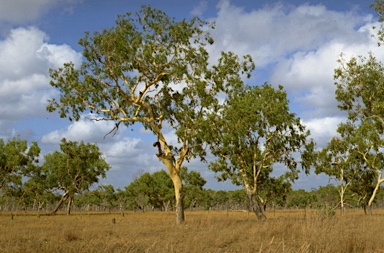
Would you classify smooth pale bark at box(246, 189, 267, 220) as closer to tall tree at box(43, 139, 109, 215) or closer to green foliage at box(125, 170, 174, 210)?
tall tree at box(43, 139, 109, 215)

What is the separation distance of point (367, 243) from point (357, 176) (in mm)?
46247

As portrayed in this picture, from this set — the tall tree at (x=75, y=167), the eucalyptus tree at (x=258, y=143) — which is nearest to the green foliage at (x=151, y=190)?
the tall tree at (x=75, y=167)

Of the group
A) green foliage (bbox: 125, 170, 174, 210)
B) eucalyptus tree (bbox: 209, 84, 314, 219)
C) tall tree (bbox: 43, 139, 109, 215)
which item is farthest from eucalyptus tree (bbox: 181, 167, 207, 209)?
eucalyptus tree (bbox: 209, 84, 314, 219)

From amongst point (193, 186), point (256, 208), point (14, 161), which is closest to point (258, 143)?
point (256, 208)

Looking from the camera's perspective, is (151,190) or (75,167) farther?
(151,190)

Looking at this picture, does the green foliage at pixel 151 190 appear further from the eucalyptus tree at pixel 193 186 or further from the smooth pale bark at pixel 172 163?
the smooth pale bark at pixel 172 163

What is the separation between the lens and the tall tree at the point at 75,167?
66.9 meters

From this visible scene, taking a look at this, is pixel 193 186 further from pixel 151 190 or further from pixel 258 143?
pixel 258 143

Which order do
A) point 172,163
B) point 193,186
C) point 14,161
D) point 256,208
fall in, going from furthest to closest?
point 193,186 → point 14,161 → point 256,208 → point 172,163

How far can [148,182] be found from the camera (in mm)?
108625

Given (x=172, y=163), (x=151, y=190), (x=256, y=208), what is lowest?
(x=256, y=208)

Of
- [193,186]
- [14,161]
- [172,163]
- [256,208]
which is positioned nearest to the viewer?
[172,163]

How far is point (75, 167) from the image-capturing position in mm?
67375

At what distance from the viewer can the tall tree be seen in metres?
66.9
